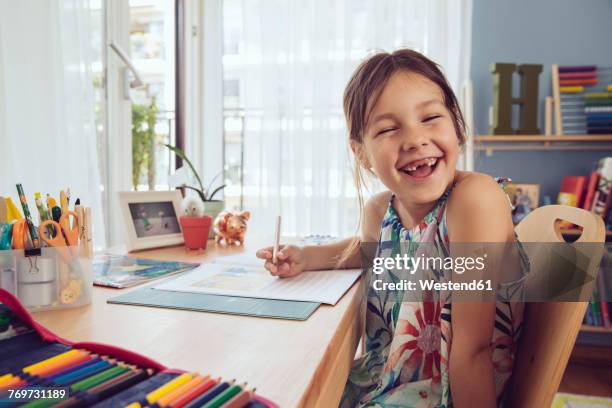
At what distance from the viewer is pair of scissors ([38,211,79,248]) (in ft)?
2.16

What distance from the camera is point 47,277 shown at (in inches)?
25.5

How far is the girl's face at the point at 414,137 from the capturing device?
0.83 metres

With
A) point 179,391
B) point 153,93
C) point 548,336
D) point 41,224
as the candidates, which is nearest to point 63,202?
point 41,224

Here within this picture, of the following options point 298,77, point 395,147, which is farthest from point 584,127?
point 395,147

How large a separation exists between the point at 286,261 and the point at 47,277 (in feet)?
1.45

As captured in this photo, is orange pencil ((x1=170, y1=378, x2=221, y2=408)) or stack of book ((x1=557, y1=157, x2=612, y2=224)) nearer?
orange pencil ((x1=170, y1=378, x2=221, y2=408))

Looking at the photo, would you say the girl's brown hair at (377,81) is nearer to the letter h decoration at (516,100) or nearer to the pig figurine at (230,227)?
the pig figurine at (230,227)

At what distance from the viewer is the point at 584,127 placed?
2.32 meters

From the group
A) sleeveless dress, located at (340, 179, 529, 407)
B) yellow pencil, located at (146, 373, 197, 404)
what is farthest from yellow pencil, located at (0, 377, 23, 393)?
sleeveless dress, located at (340, 179, 529, 407)

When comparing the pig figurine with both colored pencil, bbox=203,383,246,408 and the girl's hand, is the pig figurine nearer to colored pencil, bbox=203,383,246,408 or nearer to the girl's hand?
the girl's hand

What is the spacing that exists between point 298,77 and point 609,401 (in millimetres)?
2193

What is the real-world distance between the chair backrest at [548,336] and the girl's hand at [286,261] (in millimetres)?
439

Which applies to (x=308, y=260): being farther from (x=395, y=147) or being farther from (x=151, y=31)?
(x=151, y=31)

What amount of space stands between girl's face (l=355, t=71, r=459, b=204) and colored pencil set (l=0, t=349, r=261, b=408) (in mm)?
563
